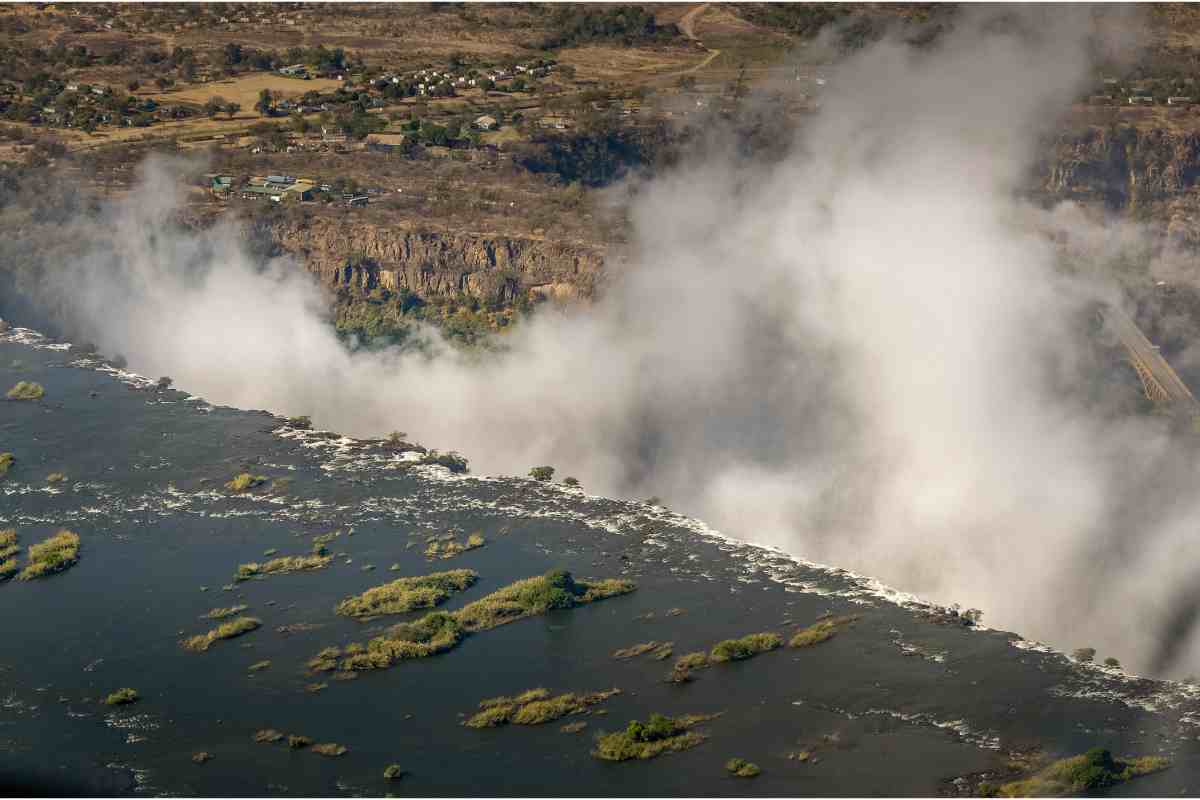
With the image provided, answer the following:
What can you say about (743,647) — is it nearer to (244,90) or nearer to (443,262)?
(443,262)

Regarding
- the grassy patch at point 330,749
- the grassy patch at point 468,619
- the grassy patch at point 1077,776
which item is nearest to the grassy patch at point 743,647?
the grassy patch at point 468,619

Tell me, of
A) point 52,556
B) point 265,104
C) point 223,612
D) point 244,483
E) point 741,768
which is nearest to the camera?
point 741,768

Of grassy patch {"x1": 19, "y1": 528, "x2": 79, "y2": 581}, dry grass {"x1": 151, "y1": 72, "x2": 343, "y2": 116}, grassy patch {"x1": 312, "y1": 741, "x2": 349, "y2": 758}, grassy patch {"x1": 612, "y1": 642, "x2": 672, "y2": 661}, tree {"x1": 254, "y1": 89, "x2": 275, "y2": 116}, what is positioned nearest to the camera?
grassy patch {"x1": 312, "y1": 741, "x2": 349, "y2": 758}

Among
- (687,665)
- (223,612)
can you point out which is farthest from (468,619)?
(223,612)

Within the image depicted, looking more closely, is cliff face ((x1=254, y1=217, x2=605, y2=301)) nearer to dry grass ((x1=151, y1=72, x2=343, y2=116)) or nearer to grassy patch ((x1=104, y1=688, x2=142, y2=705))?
dry grass ((x1=151, y1=72, x2=343, y2=116))

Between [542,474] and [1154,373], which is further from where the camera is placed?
[1154,373]

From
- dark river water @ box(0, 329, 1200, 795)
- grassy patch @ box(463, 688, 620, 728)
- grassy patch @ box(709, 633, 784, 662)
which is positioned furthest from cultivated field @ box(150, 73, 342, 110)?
grassy patch @ box(463, 688, 620, 728)

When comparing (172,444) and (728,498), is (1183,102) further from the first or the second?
(172,444)

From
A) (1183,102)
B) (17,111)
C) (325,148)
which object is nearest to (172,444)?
(325,148)
